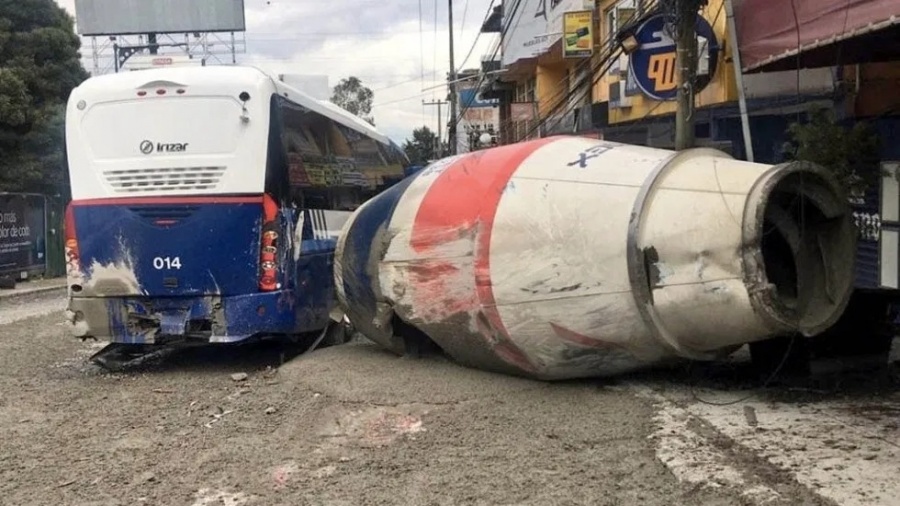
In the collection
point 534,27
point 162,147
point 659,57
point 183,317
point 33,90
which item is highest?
point 534,27

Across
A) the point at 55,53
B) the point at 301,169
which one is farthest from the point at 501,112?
the point at 301,169

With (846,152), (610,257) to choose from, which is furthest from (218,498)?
(846,152)

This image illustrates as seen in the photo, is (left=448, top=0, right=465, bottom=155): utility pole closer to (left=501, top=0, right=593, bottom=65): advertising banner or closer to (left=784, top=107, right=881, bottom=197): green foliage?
(left=501, top=0, right=593, bottom=65): advertising banner

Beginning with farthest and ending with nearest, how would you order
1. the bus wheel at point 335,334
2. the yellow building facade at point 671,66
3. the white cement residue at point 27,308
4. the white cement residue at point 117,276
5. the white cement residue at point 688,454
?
the white cement residue at point 27,308, the yellow building facade at point 671,66, the bus wheel at point 335,334, the white cement residue at point 117,276, the white cement residue at point 688,454

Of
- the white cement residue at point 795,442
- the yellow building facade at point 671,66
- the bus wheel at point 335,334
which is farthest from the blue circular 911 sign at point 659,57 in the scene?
the white cement residue at point 795,442

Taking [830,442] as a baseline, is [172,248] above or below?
above

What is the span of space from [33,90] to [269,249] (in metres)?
18.5

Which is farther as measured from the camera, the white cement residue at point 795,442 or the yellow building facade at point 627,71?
the yellow building facade at point 627,71

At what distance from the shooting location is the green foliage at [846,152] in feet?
21.8

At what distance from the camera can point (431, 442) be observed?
17.7 feet

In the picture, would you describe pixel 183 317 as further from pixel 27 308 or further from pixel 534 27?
pixel 534 27

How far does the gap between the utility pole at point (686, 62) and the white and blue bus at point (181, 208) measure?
154 inches

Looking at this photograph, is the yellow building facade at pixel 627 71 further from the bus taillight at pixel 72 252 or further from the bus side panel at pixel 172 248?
the bus taillight at pixel 72 252

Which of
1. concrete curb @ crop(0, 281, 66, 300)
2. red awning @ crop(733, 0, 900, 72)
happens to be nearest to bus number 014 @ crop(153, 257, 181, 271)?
red awning @ crop(733, 0, 900, 72)
